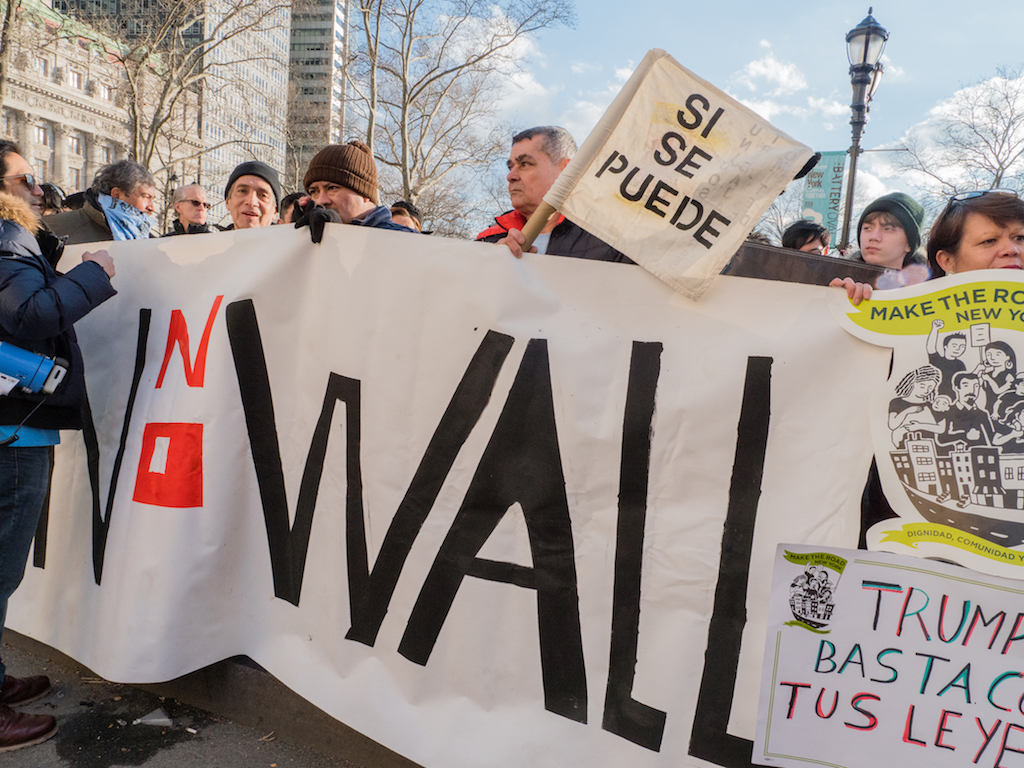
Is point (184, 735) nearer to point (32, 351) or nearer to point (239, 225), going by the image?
point (32, 351)

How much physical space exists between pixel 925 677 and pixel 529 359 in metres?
1.18

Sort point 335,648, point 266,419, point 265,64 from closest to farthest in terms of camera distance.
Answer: point 335,648 → point 266,419 → point 265,64

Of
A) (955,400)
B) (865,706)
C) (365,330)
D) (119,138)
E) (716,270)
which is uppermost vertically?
(119,138)

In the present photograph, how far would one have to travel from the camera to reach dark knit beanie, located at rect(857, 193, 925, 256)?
3.09m

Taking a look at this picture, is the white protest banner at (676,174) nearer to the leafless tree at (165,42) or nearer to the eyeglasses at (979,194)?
the eyeglasses at (979,194)

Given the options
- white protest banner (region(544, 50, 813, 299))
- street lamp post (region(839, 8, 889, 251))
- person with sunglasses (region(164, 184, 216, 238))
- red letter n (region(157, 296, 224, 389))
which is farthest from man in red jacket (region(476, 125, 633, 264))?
street lamp post (region(839, 8, 889, 251))

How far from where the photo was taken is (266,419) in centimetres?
223

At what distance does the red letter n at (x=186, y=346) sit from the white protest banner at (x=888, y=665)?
72.4 inches

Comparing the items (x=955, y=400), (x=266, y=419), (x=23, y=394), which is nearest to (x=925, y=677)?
(x=955, y=400)

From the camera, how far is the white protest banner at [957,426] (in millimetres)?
1515

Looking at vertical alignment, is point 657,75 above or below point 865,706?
above

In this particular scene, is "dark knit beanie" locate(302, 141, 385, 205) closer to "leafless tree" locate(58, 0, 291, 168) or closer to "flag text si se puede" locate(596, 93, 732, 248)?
"flag text si se puede" locate(596, 93, 732, 248)

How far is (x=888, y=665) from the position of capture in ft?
5.22

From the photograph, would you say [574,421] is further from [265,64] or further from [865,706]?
[265,64]
